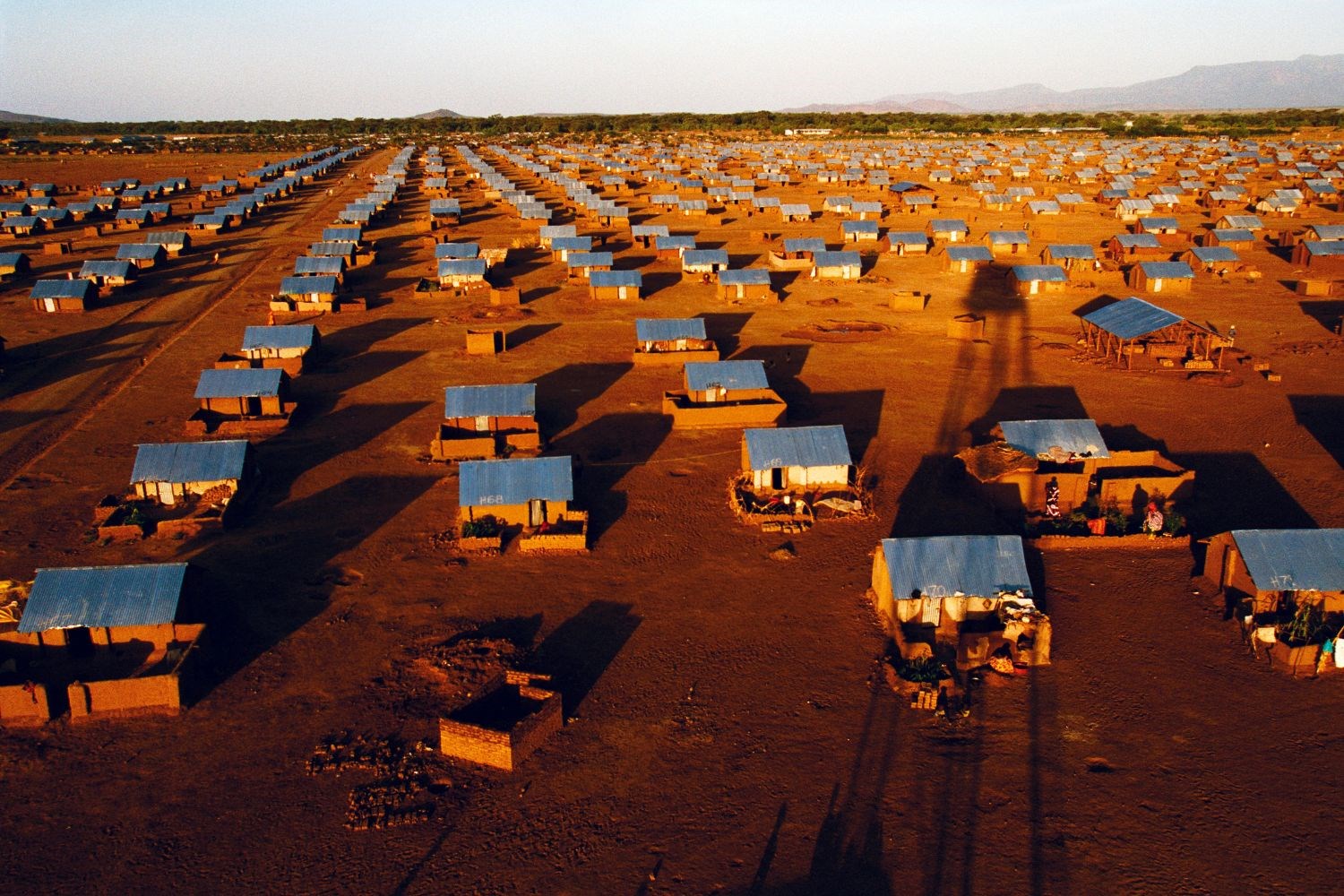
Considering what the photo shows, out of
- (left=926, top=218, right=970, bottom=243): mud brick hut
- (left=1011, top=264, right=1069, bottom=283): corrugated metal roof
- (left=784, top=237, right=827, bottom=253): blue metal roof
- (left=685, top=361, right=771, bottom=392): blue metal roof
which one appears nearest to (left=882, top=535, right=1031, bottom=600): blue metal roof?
(left=685, top=361, right=771, bottom=392): blue metal roof

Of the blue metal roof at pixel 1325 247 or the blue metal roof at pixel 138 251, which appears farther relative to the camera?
the blue metal roof at pixel 138 251

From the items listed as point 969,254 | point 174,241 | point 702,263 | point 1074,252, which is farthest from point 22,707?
point 174,241

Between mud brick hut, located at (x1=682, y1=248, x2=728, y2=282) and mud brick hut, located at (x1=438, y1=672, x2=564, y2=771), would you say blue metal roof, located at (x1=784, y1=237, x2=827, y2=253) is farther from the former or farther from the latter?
mud brick hut, located at (x1=438, y1=672, x2=564, y2=771)

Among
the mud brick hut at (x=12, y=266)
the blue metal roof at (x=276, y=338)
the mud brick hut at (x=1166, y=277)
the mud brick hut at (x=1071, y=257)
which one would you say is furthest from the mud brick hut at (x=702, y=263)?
the mud brick hut at (x=12, y=266)

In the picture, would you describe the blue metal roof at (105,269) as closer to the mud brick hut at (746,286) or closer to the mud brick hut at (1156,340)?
the mud brick hut at (746,286)

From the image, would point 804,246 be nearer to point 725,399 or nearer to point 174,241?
point 725,399

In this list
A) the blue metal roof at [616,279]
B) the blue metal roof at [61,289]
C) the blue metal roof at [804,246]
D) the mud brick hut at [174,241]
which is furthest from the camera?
the mud brick hut at [174,241]

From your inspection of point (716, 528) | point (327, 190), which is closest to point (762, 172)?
point (327, 190)
